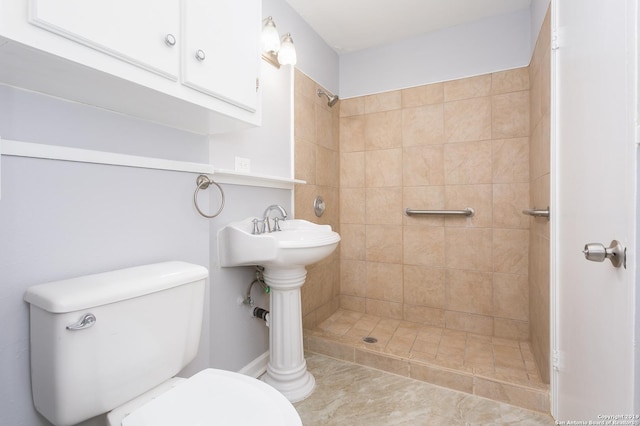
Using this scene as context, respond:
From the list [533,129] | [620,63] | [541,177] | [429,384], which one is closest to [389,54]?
[533,129]

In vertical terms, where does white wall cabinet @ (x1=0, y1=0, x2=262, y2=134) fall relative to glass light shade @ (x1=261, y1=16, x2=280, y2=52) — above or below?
below

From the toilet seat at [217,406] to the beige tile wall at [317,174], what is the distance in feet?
3.74

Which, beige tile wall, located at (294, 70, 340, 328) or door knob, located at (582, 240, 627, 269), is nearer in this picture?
door knob, located at (582, 240, 627, 269)

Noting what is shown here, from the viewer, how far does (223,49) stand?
100 centimetres

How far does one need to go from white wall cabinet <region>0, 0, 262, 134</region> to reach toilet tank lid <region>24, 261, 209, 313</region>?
53cm

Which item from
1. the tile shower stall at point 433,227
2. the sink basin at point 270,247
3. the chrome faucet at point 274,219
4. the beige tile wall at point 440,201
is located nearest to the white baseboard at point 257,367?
the tile shower stall at point 433,227

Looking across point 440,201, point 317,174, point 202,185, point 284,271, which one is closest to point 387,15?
point 317,174

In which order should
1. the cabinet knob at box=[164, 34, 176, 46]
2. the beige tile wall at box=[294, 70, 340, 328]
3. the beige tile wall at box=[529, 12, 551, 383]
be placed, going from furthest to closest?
the beige tile wall at box=[294, 70, 340, 328]
the beige tile wall at box=[529, 12, 551, 383]
the cabinet knob at box=[164, 34, 176, 46]

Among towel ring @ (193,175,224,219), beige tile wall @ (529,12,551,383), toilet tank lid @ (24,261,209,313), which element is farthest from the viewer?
beige tile wall @ (529,12,551,383)

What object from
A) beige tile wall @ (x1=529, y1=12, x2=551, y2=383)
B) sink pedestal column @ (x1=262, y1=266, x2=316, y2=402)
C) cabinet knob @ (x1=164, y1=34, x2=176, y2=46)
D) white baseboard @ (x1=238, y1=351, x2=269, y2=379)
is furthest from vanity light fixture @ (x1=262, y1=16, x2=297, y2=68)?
white baseboard @ (x1=238, y1=351, x2=269, y2=379)

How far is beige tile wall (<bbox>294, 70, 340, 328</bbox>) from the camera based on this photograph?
1.90 metres

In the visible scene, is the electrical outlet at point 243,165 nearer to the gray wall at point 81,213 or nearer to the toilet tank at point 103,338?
the gray wall at point 81,213

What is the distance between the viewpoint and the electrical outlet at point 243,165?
1.44 metres

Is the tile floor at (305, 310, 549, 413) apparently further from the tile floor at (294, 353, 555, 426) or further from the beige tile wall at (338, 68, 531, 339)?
the beige tile wall at (338, 68, 531, 339)
